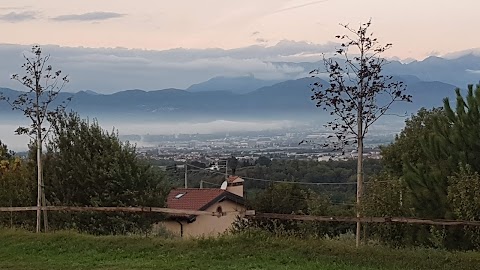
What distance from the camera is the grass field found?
8125 millimetres

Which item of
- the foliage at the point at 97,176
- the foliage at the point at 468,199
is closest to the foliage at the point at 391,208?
the foliage at the point at 468,199

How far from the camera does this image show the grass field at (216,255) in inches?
320

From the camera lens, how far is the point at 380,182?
423 inches

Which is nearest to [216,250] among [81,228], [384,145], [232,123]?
[81,228]

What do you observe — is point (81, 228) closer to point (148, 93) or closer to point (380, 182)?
point (380, 182)

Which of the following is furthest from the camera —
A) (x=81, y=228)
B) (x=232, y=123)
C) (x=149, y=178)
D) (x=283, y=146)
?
(x=232, y=123)

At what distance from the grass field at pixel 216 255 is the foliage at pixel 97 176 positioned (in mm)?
2992

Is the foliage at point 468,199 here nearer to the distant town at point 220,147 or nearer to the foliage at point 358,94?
the foliage at point 358,94

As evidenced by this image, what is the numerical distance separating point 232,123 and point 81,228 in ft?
167

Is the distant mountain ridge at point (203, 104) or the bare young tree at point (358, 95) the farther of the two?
the distant mountain ridge at point (203, 104)

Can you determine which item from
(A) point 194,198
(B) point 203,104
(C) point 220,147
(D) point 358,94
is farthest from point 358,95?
(B) point 203,104

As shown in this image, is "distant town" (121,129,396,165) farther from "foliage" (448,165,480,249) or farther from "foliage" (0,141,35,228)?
"foliage" (448,165,480,249)

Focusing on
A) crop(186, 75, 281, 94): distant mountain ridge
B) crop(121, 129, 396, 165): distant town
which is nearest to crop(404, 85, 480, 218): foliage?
crop(121, 129, 396, 165): distant town

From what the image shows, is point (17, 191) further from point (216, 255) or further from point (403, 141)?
point (403, 141)
